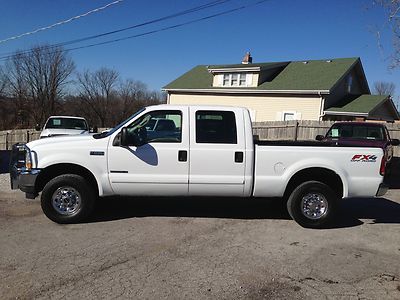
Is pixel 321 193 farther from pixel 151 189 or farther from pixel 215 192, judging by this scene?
Result: pixel 151 189

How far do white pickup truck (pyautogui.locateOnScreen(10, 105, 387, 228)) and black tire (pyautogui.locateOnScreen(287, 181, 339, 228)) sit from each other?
16 mm

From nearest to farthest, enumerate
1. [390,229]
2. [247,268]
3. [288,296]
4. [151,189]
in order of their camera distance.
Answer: [288,296] → [247,268] → [151,189] → [390,229]

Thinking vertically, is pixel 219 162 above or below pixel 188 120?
below

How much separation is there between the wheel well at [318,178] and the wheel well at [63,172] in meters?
3.16

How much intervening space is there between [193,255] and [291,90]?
22.8m

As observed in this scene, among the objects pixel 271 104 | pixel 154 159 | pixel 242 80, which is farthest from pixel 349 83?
pixel 154 159

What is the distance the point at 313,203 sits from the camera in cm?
656

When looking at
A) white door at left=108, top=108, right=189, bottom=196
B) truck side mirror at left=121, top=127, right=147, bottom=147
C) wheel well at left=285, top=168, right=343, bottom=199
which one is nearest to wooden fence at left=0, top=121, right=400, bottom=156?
wheel well at left=285, top=168, right=343, bottom=199

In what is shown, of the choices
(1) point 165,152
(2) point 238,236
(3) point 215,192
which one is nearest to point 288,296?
(2) point 238,236

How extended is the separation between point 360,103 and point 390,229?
2203 centimetres

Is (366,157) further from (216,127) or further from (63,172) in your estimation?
(63,172)

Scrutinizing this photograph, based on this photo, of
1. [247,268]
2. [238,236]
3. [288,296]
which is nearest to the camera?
[288,296]

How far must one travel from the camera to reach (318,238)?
604cm

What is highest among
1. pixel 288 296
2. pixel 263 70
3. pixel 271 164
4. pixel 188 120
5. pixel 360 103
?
pixel 263 70
